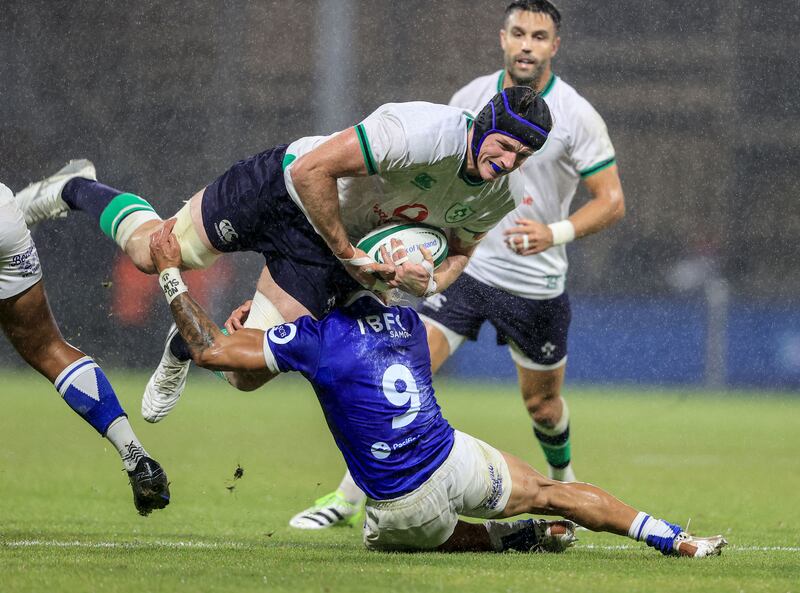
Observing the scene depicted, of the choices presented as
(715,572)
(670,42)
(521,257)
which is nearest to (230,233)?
(521,257)

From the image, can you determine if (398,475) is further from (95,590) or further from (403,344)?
(95,590)

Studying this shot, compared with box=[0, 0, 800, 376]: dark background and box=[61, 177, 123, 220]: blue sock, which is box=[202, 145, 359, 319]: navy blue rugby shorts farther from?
box=[0, 0, 800, 376]: dark background

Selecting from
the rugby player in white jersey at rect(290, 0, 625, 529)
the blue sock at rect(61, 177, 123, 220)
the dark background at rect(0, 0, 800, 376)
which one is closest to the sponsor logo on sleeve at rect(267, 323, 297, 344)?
the blue sock at rect(61, 177, 123, 220)

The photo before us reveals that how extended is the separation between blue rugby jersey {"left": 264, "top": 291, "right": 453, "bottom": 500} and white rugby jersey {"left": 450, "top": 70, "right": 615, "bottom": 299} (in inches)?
94.8

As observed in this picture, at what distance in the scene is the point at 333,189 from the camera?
5.89m

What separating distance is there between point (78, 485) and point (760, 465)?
581 cm

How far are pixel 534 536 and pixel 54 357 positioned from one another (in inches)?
100

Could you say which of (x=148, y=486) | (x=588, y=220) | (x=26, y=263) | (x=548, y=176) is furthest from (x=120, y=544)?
(x=548, y=176)

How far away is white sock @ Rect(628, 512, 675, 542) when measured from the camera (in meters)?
5.89

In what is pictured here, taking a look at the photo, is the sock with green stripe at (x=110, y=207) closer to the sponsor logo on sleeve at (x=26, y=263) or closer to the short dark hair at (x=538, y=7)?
the sponsor logo on sleeve at (x=26, y=263)

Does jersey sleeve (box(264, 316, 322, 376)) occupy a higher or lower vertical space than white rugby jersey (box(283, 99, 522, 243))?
lower

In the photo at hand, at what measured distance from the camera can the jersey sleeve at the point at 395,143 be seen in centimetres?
580

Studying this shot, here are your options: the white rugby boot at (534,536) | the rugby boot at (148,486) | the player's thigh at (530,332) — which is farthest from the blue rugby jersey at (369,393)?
the player's thigh at (530,332)

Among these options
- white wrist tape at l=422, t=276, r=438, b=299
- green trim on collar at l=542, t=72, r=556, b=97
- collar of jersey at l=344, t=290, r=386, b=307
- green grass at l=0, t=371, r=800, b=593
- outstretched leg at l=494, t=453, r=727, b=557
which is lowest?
green grass at l=0, t=371, r=800, b=593
